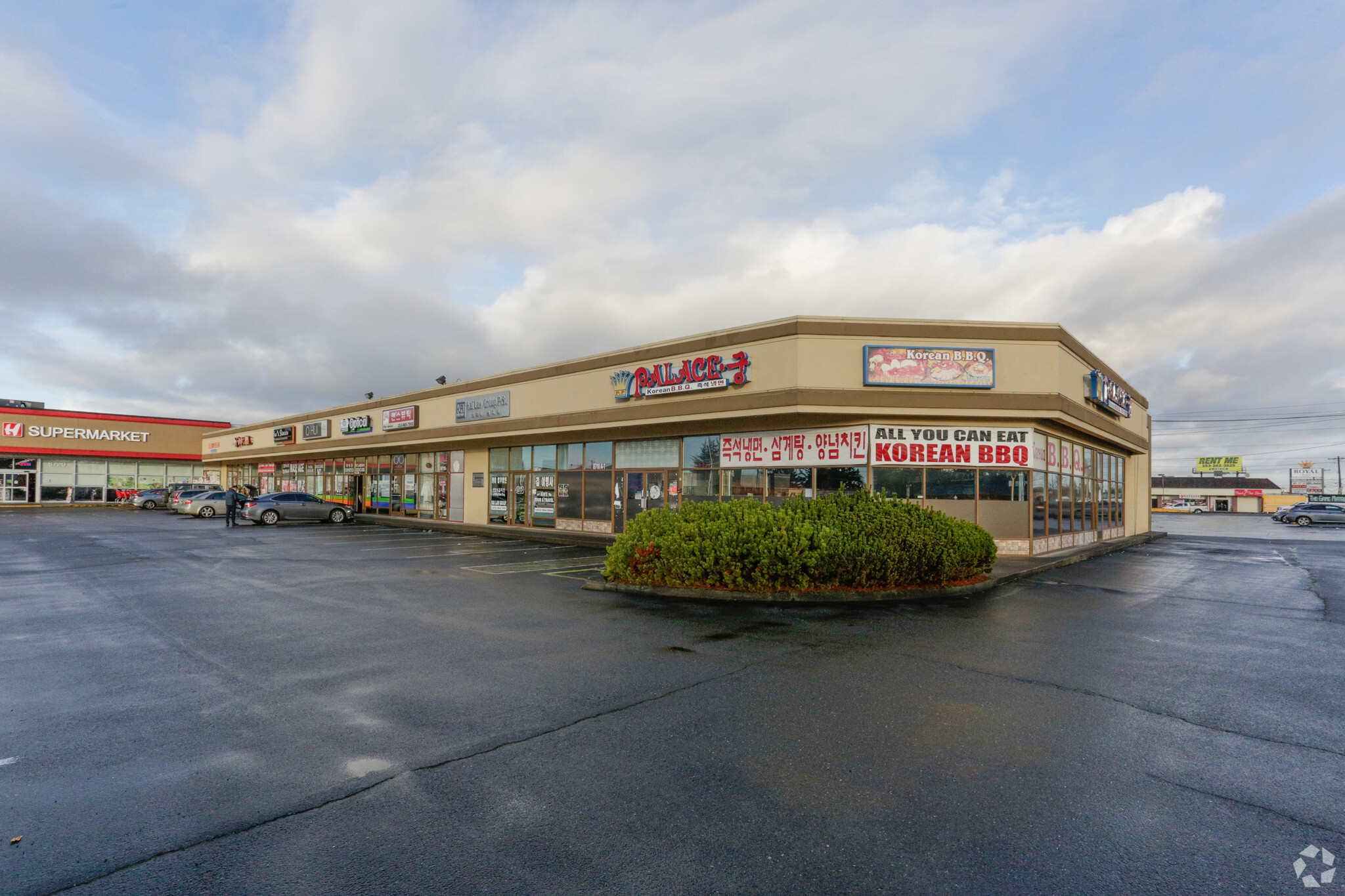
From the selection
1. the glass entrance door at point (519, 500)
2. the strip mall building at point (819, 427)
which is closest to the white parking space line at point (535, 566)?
the strip mall building at point (819, 427)

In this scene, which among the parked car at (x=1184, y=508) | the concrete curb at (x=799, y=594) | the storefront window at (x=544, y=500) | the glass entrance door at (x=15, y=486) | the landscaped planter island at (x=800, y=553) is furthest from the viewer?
the parked car at (x=1184, y=508)

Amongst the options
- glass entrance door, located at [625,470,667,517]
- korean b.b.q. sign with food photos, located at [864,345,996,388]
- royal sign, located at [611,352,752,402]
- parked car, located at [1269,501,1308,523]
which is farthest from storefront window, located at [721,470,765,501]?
parked car, located at [1269,501,1308,523]

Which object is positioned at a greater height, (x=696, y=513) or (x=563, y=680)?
(x=696, y=513)

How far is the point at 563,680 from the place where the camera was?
6.31 m

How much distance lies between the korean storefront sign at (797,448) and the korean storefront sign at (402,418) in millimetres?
16747

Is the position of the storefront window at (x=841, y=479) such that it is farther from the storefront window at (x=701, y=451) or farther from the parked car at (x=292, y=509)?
the parked car at (x=292, y=509)

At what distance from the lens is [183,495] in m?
37.9

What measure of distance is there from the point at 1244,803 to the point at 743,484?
642 inches

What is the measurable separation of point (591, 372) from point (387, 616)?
14.4m

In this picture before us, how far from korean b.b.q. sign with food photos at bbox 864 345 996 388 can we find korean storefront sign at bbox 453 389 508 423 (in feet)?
48.0

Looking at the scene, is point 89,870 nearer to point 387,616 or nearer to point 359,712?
point 359,712

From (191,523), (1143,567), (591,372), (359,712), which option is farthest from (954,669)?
(191,523)

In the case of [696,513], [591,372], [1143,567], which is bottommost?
[1143,567]

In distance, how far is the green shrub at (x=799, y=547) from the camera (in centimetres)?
1105
